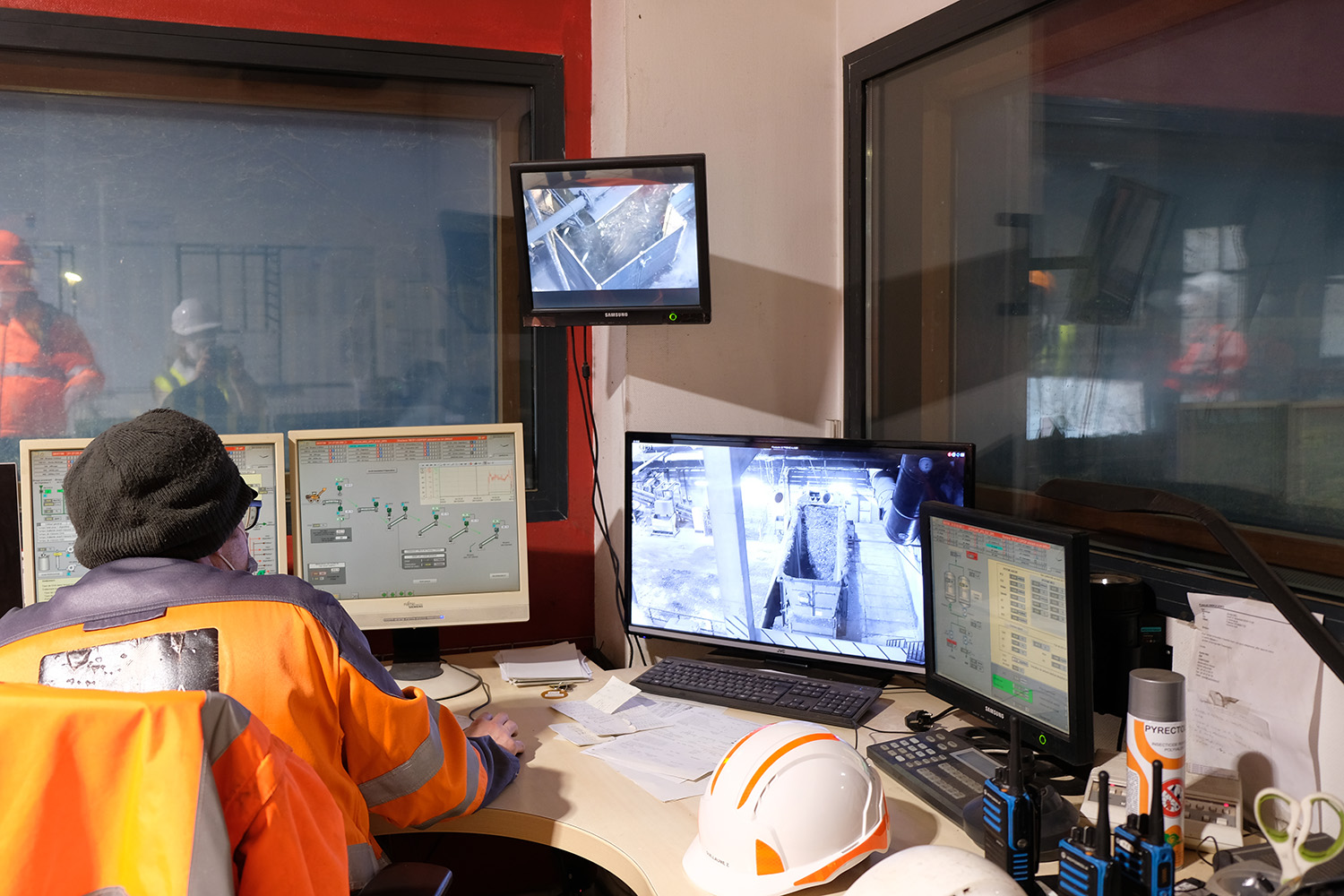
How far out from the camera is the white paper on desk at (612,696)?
6.26ft

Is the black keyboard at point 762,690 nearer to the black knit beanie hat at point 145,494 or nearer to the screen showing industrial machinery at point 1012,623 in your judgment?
the screen showing industrial machinery at point 1012,623

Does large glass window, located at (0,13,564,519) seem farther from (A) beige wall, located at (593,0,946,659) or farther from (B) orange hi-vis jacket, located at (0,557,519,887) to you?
(B) orange hi-vis jacket, located at (0,557,519,887)

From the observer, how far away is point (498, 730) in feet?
5.61

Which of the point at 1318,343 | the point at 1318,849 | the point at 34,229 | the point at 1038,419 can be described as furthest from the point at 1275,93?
the point at 34,229

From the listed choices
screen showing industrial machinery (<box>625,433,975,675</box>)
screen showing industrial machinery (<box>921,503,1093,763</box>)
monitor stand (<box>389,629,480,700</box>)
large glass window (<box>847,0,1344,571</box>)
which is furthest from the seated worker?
large glass window (<box>847,0,1344,571</box>)

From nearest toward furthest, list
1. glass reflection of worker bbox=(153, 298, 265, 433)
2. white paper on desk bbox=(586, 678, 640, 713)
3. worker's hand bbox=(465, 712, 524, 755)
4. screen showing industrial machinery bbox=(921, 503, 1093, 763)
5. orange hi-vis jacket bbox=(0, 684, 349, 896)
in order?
orange hi-vis jacket bbox=(0, 684, 349, 896), screen showing industrial machinery bbox=(921, 503, 1093, 763), worker's hand bbox=(465, 712, 524, 755), white paper on desk bbox=(586, 678, 640, 713), glass reflection of worker bbox=(153, 298, 265, 433)

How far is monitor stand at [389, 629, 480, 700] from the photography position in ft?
6.72

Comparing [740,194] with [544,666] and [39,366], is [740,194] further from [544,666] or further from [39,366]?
[39,366]

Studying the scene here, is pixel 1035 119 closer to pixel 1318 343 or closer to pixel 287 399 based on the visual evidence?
pixel 1318 343

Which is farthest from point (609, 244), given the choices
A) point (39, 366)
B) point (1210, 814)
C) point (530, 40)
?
point (1210, 814)

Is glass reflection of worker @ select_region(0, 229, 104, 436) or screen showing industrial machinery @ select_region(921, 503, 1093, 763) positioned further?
glass reflection of worker @ select_region(0, 229, 104, 436)

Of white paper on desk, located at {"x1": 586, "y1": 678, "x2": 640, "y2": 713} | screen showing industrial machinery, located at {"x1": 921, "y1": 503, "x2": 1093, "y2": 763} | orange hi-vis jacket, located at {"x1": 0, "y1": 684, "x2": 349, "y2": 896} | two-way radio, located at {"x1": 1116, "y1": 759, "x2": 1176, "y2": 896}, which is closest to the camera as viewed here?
orange hi-vis jacket, located at {"x1": 0, "y1": 684, "x2": 349, "y2": 896}

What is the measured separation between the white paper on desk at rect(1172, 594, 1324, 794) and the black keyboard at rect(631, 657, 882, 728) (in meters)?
0.55

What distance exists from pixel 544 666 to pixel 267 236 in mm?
1238
